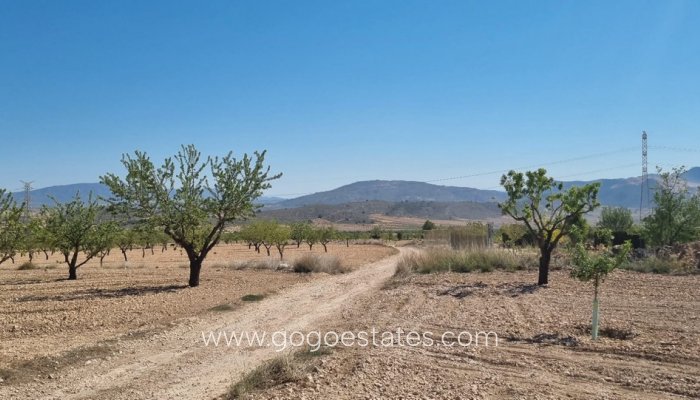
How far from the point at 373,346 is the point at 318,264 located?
1678 centimetres

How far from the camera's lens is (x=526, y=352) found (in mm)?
9453

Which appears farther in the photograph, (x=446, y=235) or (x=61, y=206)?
(x=446, y=235)

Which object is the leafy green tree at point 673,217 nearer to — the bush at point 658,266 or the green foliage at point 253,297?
the bush at point 658,266

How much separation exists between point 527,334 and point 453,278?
1009cm

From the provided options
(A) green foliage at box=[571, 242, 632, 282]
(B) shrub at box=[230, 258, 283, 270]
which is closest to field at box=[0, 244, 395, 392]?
(B) shrub at box=[230, 258, 283, 270]

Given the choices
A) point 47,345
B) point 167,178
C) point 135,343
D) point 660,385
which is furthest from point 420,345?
point 167,178

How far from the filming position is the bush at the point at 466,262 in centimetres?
2380

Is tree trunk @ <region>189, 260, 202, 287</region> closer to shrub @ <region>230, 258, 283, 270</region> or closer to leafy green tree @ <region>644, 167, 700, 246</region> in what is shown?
shrub @ <region>230, 258, 283, 270</region>

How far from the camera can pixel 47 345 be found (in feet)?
35.6

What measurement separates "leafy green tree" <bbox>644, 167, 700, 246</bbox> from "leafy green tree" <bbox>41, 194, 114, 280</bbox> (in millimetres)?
31039

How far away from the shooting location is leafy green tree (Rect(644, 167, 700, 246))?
30250mm

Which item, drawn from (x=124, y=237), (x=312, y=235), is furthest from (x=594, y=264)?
(x=312, y=235)

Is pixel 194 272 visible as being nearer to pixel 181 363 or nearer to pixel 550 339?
pixel 181 363

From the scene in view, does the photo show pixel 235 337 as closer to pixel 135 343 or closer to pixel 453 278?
pixel 135 343
